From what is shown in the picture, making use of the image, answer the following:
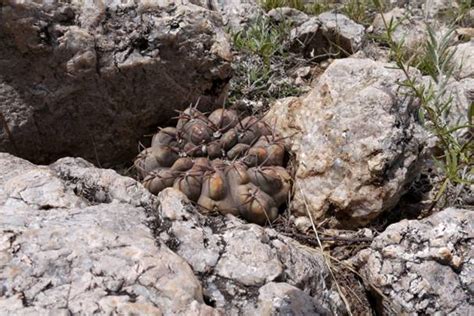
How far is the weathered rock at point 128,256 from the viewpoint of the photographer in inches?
81.8

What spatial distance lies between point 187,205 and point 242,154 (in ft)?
2.51

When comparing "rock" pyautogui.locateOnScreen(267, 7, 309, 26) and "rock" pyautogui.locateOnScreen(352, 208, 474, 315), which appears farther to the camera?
"rock" pyautogui.locateOnScreen(267, 7, 309, 26)

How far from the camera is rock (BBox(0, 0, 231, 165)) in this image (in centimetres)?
333

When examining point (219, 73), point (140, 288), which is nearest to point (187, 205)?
point (140, 288)

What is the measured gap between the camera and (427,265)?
8.86 feet

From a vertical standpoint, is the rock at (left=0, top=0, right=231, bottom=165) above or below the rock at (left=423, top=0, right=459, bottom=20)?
above

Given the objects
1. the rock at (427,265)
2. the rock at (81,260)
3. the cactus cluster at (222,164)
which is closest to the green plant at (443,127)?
the rock at (427,265)

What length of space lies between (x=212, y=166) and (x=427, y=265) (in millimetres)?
1190

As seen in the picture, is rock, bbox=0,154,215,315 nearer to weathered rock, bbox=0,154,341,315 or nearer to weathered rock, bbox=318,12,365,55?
weathered rock, bbox=0,154,341,315

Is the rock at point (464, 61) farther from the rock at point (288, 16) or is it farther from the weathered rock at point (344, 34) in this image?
the rock at point (288, 16)

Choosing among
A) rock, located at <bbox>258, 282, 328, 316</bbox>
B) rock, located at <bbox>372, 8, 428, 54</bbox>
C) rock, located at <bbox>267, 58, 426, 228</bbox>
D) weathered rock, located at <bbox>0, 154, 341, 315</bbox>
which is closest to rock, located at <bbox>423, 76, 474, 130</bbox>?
rock, located at <bbox>267, 58, 426, 228</bbox>

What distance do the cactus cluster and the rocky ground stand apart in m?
0.07

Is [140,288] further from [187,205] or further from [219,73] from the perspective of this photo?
[219,73]

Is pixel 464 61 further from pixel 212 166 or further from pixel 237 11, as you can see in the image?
pixel 212 166
